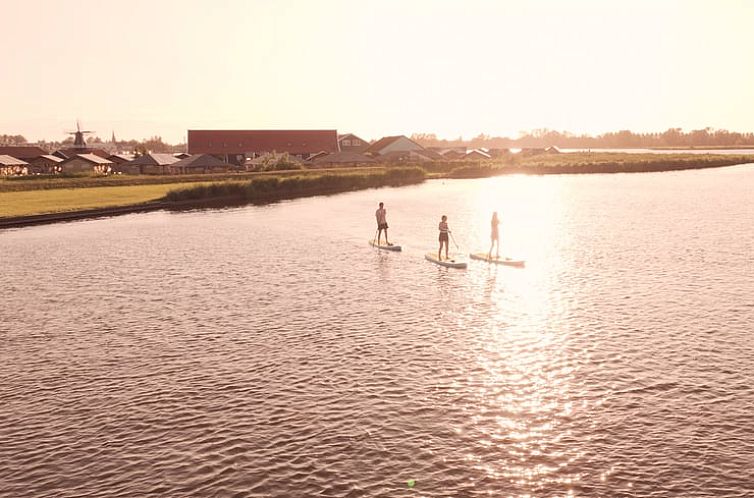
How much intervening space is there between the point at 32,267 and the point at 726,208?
63764 mm

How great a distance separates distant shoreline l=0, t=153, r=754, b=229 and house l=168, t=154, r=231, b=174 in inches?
796

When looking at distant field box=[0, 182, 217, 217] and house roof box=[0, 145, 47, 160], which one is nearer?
distant field box=[0, 182, 217, 217]

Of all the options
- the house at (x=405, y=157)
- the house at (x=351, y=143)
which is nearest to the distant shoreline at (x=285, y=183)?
the house at (x=405, y=157)

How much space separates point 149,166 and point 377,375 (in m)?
126

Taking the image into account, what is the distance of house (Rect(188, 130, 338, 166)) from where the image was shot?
153 metres

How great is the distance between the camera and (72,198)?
76000mm

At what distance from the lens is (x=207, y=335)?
906 inches

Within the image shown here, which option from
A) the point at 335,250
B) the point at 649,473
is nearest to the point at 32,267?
the point at 335,250

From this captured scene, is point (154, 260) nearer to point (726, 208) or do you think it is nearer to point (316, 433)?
point (316, 433)

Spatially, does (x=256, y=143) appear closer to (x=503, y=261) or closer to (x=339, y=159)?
(x=339, y=159)

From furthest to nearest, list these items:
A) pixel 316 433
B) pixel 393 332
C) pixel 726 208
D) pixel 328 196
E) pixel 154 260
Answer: pixel 328 196
pixel 726 208
pixel 154 260
pixel 393 332
pixel 316 433

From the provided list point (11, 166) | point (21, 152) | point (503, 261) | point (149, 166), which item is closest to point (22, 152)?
point (21, 152)

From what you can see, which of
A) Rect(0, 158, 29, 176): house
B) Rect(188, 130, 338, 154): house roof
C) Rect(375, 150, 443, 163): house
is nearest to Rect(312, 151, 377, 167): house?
Rect(375, 150, 443, 163): house

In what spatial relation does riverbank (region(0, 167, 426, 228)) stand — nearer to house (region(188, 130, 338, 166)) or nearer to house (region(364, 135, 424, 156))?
house (region(188, 130, 338, 166))
